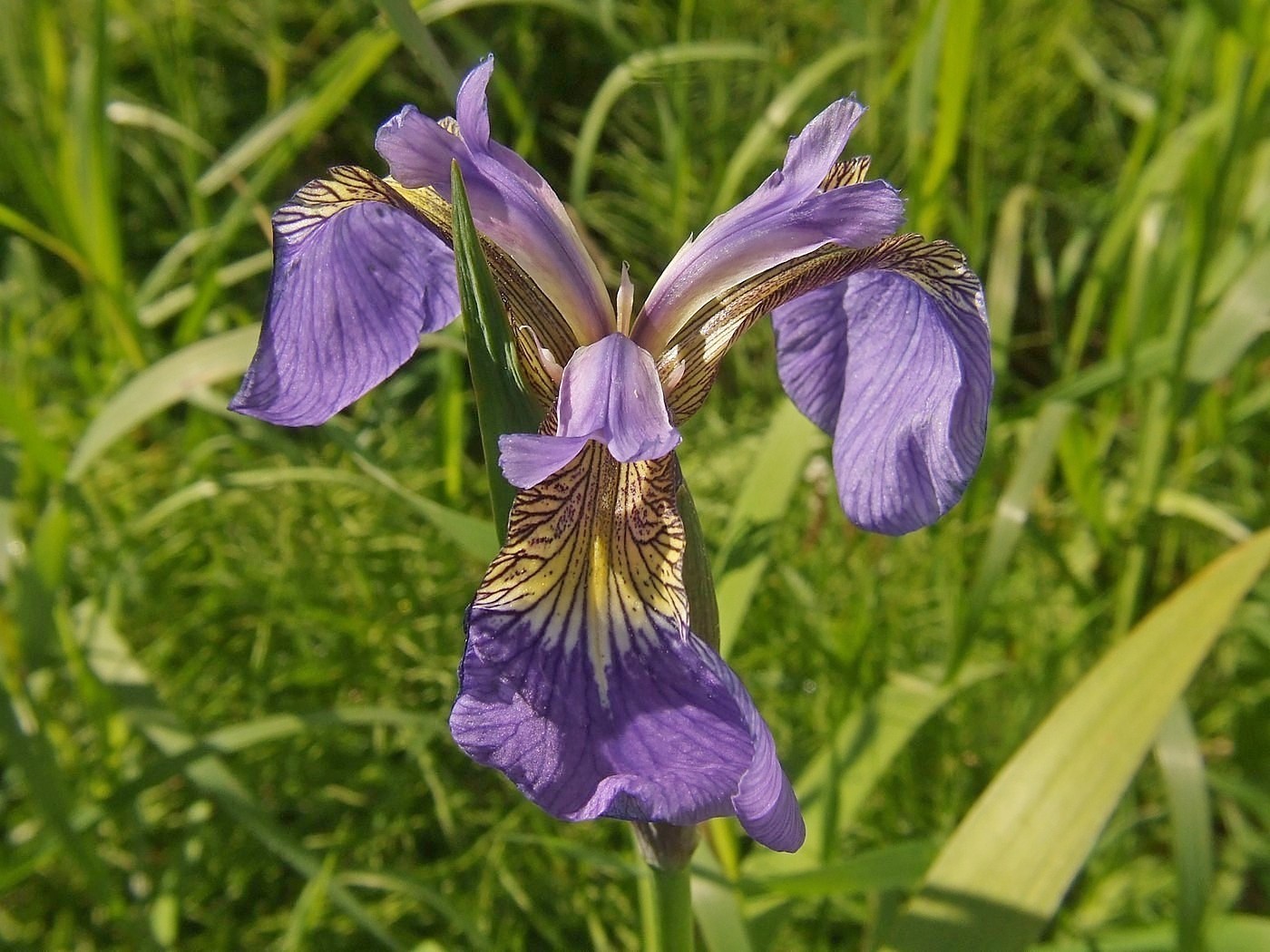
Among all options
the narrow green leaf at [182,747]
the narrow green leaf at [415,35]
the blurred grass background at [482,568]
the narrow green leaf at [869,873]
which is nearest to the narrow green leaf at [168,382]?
the blurred grass background at [482,568]

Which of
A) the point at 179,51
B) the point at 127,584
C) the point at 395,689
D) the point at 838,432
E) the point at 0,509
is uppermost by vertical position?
the point at 179,51

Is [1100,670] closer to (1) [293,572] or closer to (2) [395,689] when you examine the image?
(2) [395,689]

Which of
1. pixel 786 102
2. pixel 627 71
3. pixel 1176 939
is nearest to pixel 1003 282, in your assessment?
pixel 786 102

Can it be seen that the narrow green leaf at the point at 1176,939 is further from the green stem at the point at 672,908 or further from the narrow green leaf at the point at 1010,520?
the green stem at the point at 672,908

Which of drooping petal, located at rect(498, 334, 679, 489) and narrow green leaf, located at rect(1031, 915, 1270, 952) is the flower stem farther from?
narrow green leaf, located at rect(1031, 915, 1270, 952)

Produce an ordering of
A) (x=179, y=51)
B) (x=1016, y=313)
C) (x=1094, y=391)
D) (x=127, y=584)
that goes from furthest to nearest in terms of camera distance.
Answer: (x=1016, y=313), (x=179, y=51), (x=127, y=584), (x=1094, y=391)

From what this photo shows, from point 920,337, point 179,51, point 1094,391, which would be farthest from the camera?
point 179,51

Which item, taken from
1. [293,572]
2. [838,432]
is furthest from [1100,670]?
[293,572]
